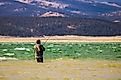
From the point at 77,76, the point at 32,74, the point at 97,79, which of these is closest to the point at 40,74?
the point at 32,74

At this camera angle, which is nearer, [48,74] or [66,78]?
[66,78]

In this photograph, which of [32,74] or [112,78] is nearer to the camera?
[112,78]

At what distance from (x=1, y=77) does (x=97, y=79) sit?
427 centimetres

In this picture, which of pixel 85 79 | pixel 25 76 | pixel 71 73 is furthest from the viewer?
pixel 71 73

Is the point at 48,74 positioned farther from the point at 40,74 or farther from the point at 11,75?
the point at 11,75

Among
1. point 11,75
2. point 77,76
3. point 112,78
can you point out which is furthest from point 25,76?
point 112,78

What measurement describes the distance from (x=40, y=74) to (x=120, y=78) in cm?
407

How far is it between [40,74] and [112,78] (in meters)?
3.71

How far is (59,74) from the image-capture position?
21.8 meters

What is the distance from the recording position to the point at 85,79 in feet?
64.2

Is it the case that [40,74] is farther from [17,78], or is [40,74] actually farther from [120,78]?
[120,78]

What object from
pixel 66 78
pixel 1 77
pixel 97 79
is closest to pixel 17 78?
pixel 1 77

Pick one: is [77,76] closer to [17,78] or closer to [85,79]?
[85,79]

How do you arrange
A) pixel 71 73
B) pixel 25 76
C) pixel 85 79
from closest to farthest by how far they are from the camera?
pixel 85 79 < pixel 25 76 < pixel 71 73
